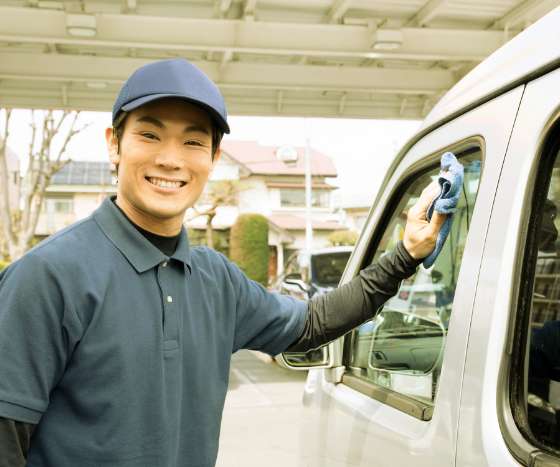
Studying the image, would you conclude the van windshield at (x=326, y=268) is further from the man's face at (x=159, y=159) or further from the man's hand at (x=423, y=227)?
the man's face at (x=159, y=159)

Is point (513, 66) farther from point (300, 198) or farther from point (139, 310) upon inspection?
point (300, 198)

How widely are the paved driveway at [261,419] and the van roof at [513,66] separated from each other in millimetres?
2761

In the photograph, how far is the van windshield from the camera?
37.9ft

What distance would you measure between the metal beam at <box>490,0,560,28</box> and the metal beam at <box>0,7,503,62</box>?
0.23 meters

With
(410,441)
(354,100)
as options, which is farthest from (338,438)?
(354,100)

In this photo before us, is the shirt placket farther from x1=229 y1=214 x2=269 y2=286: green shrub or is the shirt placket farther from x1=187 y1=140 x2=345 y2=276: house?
x1=187 y1=140 x2=345 y2=276: house

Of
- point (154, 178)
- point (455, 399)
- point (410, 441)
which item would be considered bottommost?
point (410, 441)

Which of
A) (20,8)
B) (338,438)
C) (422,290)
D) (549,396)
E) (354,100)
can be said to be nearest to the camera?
(549,396)

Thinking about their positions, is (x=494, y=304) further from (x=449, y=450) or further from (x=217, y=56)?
(x=217, y=56)

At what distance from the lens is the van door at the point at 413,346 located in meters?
1.60

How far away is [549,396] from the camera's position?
57.9 inches

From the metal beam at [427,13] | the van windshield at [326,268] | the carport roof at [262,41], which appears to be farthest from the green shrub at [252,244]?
the metal beam at [427,13]

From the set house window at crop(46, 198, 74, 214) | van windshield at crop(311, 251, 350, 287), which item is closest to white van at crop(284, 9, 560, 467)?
van windshield at crop(311, 251, 350, 287)

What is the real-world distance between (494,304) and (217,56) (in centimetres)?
730
